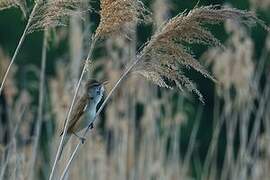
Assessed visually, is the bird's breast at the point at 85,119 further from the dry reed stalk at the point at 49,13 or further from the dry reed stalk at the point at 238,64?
the dry reed stalk at the point at 238,64

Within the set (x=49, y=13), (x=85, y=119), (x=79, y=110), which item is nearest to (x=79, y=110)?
(x=79, y=110)

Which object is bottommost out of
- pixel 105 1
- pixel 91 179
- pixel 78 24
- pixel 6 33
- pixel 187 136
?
pixel 187 136

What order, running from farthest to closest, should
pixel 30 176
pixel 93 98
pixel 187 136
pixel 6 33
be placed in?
pixel 6 33 → pixel 187 136 → pixel 30 176 → pixel 93 98

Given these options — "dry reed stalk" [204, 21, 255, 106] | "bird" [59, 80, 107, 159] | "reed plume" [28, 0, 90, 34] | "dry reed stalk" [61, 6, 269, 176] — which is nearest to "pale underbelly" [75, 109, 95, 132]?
"bird" [59, 80, 107, 159]

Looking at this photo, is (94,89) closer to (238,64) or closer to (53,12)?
(53,12)

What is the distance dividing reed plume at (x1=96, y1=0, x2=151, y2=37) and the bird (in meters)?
0.80

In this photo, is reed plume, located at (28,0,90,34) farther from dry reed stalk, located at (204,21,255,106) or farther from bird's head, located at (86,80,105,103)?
dry reed stalk, located at (204,21,255,106)

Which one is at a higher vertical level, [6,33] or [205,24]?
[205,24]

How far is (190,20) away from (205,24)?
0.19 feet

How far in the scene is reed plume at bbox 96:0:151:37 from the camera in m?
3.13

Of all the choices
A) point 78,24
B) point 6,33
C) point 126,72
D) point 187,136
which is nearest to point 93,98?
point 126,72

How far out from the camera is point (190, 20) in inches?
122

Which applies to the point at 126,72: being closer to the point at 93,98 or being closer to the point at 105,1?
the point at 105,1

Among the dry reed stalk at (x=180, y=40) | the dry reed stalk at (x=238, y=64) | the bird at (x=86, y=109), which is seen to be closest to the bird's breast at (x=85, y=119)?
the bird at (x=86, y=109)
